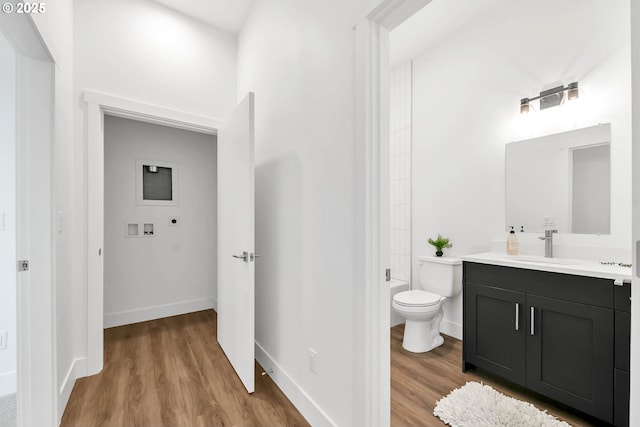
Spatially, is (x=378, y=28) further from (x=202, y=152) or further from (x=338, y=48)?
(x=202, y=152)

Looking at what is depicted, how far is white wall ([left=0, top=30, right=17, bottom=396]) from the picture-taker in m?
1.81

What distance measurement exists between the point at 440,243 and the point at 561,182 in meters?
1.00

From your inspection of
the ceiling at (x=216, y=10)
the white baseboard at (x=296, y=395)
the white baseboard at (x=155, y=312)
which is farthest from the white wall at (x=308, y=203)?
the white baseboard at (x=155, y=312)

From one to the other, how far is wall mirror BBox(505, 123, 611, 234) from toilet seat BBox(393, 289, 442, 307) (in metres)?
0.85

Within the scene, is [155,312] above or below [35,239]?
below

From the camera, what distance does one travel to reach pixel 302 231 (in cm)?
176

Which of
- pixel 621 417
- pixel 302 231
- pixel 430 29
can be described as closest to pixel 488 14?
pixel 430 29

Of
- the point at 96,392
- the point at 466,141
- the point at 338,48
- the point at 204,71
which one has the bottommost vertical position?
the point at 96,392

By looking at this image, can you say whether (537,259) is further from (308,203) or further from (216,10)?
(216,10)

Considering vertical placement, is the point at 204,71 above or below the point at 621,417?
above

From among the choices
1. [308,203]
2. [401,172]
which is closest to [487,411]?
[308,203]

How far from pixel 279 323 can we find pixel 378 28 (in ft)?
5.93

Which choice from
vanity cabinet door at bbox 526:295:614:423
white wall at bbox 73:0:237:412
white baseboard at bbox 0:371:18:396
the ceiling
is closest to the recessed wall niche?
white wall at bbox 73:0:237:412

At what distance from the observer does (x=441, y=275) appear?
2.66 meters
